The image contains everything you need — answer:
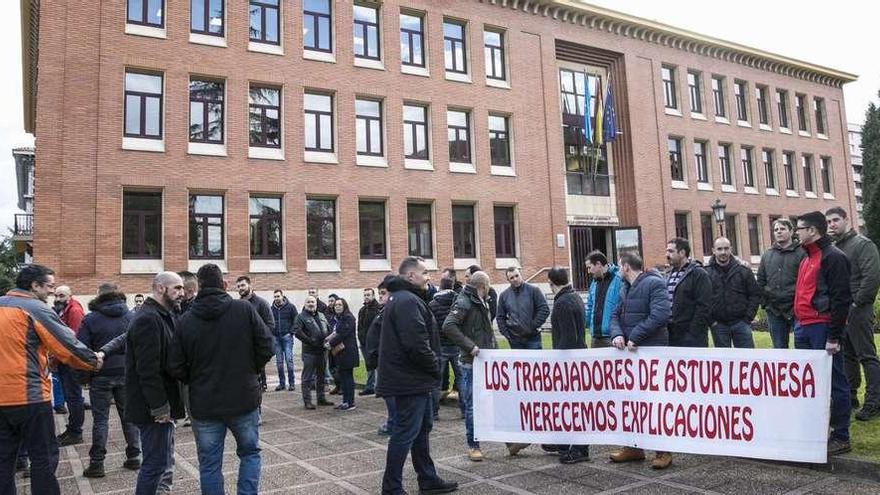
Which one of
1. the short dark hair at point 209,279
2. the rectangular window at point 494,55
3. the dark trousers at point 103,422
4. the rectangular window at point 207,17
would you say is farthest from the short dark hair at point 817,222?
the rectangular window at point 494,55

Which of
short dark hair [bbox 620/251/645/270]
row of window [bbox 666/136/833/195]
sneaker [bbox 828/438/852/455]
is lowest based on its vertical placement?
sneaker [bbox 828/438/852/455]

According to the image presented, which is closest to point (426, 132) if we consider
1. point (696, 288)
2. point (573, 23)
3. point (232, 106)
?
point (232, 106)

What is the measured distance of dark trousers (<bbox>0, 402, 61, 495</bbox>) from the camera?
462 centimetres

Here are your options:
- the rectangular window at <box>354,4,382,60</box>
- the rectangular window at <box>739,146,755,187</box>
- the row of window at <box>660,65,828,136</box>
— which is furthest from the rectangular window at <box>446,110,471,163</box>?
the rectangular window at <box>739,146,755,187</box>

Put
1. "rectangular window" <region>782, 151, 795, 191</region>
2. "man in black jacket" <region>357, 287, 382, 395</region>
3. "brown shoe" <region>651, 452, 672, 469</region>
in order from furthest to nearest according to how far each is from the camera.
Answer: "rectangular window" <region>782, 151, 795, 191</region>
"man in black jacket" <region>357, 287, 382, 395</region>
"brown shoe" <region>651, 452, 672, 469</region>

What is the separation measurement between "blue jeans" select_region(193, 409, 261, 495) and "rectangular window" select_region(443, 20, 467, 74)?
856 inches

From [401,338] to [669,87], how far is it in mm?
29843

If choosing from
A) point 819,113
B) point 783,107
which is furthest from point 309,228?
point 819,113

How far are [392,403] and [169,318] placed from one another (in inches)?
78.3

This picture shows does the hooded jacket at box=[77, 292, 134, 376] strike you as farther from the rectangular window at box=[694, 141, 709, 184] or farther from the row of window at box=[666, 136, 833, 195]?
the rectangular window at box=[694, 141, 709, 184]

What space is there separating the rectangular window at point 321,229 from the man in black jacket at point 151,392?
16713 millimetres

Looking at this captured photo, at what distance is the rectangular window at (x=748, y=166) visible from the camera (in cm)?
3325

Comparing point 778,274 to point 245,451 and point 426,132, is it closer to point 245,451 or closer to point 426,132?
point 245,451

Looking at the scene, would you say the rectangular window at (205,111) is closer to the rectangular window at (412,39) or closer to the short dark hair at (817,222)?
the rectangular window at (412,39)
